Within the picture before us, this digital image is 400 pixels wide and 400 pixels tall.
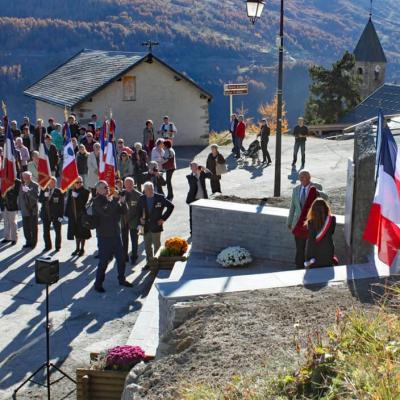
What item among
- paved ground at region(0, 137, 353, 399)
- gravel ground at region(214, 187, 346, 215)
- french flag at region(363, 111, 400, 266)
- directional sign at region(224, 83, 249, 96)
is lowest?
paved ground at region(0, 137, 353, 399)

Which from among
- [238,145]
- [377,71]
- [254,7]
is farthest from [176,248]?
[377,71]

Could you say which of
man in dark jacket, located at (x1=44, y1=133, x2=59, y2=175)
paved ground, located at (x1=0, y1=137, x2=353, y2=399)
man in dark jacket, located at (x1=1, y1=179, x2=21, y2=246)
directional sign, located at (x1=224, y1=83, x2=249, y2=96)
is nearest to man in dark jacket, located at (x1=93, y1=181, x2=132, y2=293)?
paved ground, located at (x1=0, y1=137, x2=353, y2=399)

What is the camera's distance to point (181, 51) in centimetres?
18712

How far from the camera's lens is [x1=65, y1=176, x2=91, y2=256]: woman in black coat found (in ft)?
45.5

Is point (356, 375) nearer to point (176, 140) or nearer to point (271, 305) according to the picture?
point (271, 305)

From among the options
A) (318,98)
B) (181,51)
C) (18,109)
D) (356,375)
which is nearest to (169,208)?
(356,375)

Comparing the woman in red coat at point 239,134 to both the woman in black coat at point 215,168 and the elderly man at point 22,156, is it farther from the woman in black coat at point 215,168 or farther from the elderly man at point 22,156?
the woman in black coat at point 215,168

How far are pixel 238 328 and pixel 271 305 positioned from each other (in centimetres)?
74

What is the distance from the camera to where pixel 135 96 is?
27.4m

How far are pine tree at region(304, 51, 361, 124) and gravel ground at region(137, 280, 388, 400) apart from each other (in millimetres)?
51363

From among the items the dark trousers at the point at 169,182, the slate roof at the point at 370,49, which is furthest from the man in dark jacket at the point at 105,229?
the slate roof at the point at 370,49

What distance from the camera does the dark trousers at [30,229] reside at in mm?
14359

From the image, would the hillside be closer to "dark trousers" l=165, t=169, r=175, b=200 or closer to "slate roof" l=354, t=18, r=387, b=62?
"slate roof" l=354, t=18, r=387, b=62

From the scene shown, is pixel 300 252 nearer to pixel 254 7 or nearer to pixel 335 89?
pixel 254 7
